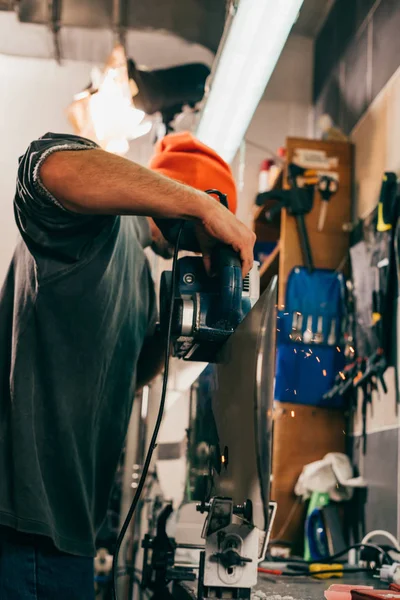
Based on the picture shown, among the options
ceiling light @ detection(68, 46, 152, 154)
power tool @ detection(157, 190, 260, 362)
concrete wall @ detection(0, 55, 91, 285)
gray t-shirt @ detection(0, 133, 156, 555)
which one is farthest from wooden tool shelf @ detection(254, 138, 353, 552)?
power tool @ detection(157, 190, 260, 362)

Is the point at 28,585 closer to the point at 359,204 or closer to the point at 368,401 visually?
the point at 368,401

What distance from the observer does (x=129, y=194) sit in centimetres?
113

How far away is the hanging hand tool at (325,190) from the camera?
3.24 m

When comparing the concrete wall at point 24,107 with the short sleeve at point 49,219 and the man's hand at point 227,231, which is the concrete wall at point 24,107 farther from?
the man's hand at point 227,231

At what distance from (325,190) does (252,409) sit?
254cm

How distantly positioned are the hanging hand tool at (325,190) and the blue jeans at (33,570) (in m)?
2.25

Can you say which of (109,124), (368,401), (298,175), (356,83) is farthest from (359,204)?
(109,124)

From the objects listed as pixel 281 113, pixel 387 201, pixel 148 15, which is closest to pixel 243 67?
pixel 387 201

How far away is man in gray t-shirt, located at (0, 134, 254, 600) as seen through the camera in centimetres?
115

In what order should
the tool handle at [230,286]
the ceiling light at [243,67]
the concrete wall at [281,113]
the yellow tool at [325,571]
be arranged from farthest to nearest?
the concrete wall at [281,113], the ceiling light at [243,67], the yellow tool at [325,571], the tool handle at [230,286]

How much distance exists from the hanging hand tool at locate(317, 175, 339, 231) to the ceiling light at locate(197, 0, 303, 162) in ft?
1.78

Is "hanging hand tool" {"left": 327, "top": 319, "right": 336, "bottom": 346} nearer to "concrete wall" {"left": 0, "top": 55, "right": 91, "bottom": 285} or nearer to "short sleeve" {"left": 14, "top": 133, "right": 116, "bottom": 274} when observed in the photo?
"concrete wall" {"left": 0, "top": 55, "right": 91, "bottom": 285}

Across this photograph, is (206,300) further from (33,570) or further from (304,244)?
(304,244)

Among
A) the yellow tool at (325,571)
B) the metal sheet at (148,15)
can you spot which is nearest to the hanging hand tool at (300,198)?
the metal sheet at (148,15)
